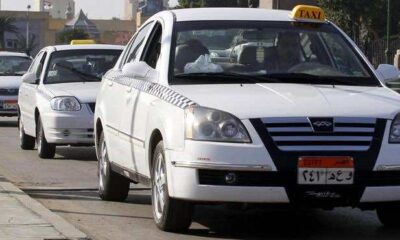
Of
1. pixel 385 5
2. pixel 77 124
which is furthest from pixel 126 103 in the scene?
pixel 385 5

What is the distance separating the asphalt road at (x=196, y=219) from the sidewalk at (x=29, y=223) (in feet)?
0.87

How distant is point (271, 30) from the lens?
9.59 m

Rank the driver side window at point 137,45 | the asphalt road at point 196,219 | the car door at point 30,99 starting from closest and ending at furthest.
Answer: the asphalt road at point 196,219, the driver side window at point 137,45, the car door at point 30,99

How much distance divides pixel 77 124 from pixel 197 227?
7.01 m

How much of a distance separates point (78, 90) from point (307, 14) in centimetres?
692

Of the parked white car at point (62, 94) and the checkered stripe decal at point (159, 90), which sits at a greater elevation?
the checkered stripe decal at point (159, 90)

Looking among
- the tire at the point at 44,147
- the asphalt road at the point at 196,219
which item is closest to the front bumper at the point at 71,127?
the tire at the point at 44,147

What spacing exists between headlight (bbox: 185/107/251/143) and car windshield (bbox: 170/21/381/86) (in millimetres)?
902

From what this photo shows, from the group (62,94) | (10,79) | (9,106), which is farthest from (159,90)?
(10,79)

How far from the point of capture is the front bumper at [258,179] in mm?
7914

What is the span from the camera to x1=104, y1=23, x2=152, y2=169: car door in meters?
9.85

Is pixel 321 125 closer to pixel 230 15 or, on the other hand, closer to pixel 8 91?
pixel 230 15

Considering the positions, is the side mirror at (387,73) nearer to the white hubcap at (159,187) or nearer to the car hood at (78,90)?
the white hubcap at (159,187)

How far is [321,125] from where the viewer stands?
8.03 meters
